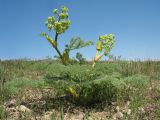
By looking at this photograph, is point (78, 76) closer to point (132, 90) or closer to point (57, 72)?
point (57, 72)

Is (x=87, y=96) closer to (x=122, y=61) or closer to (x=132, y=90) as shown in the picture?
(x=132, y=90)

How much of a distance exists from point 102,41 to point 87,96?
1.07 m

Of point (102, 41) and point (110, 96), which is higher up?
point (102, 41)

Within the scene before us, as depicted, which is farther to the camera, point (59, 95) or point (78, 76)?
point (59, 95)

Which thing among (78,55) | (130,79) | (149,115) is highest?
(78,55)

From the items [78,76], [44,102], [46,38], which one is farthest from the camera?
[44,102]

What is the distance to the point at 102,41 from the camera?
6844mm

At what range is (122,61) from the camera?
42.4 ft

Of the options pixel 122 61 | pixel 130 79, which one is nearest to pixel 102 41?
pixel 130 79

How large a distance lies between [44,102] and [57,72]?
1198 mm

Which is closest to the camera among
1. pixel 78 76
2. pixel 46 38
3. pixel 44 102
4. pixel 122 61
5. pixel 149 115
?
pixel 149 115

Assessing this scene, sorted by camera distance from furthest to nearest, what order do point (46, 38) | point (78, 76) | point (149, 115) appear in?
point (46, 38) → point (78, 76) → point (149, 115)

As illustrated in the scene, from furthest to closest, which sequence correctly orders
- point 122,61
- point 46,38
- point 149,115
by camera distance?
point 122,61 → point 46,38 → point 149,115

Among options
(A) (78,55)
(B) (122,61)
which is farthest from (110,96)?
(B) (122,61)
